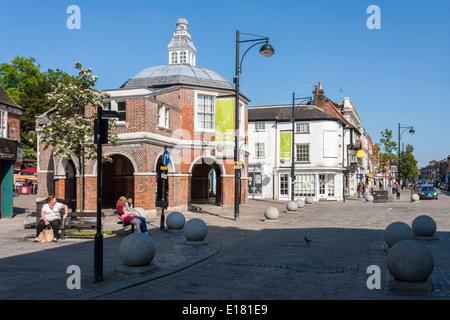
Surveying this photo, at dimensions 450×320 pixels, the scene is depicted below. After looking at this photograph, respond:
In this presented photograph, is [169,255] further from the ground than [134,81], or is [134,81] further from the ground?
[134,81]

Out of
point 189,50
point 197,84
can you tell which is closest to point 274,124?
point 189,50

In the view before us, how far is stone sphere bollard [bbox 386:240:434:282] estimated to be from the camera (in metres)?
7.25

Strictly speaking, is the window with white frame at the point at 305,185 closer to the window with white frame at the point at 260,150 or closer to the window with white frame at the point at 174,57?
the window with white frame at the point at 260,150

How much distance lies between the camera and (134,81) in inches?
1190

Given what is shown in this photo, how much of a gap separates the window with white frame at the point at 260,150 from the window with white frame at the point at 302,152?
136 inches

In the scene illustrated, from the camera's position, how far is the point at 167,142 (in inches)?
960

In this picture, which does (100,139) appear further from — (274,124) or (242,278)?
(274,124)

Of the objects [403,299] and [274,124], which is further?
[274,124]

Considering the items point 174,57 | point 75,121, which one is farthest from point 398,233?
point 174,57

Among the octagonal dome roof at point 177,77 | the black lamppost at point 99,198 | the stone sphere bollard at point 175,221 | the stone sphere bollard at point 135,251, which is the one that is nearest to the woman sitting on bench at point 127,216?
the stone sphere bollard at point 175,221

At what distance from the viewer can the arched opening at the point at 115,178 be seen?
29.4m

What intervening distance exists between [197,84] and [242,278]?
20.5 m

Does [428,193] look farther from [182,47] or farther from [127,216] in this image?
[127,216]

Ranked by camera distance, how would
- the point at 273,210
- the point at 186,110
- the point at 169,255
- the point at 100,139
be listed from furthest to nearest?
the point at 186,110 → the point at 273,210 → the point at 169,255 → the point at 100,139
